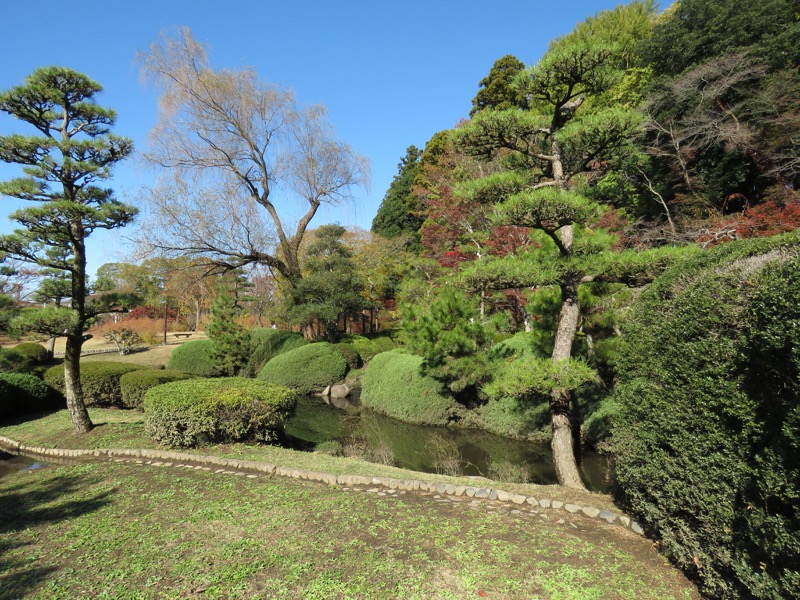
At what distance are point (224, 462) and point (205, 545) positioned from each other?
86.5 inches

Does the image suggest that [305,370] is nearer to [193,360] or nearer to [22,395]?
[193,360]

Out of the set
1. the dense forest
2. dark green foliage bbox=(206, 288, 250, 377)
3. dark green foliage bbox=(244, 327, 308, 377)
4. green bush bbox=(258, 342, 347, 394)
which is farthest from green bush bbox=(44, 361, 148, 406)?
dark green foliage bbox=(244, 327, 308, 377)

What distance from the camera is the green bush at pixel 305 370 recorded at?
12898 millimetres

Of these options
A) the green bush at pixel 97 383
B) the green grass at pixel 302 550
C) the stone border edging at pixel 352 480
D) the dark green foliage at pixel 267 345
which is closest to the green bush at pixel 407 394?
the stone border edging at pixel 352 480

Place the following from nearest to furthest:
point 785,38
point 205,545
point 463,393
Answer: point 205,545
point 463,393
point 785,38

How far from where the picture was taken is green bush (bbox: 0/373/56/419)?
809cm

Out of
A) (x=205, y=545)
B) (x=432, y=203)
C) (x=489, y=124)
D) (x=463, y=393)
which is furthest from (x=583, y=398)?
(x=432, y=203)

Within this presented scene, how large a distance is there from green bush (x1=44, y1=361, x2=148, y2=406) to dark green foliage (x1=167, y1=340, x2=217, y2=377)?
16.4ft

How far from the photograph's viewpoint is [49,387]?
904cm

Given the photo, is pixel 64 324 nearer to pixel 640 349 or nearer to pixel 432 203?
pixel 640 349

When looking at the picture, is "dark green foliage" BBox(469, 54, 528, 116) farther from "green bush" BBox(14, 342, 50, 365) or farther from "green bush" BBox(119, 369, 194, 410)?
"green bush" BBox(14, 342, 50, 365)

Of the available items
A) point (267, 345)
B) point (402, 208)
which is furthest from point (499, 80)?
point (267, 345)

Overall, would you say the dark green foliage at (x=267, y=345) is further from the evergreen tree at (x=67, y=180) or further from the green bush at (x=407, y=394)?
the evergreen tree at (x=67, y=180)

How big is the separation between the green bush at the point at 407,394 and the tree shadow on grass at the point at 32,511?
5.95m
